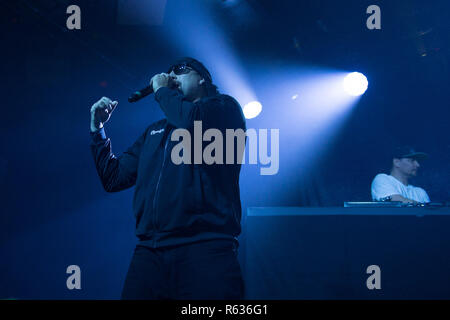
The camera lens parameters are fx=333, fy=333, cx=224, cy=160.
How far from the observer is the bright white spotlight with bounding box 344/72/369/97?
4184 millimetres

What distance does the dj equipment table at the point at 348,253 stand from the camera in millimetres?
1746

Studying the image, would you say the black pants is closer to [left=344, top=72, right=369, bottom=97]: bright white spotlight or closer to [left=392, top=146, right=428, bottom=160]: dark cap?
[left=392, top=146, right=428, bottom=160]: dark cap

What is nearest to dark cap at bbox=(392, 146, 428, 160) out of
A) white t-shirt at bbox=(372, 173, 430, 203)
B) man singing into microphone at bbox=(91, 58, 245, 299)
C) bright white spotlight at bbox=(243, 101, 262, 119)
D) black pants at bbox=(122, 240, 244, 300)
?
white t-shirt at bbox=(372, 173, 430, 203)

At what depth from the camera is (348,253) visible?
1804 mm

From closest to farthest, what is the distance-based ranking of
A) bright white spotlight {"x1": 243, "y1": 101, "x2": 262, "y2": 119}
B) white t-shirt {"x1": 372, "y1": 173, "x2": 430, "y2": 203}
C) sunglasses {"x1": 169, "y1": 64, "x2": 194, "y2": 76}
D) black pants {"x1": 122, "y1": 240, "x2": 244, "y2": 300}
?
black pants {"x1": 122, "y1": 240, "x2": 244, "y2": 300}, sunglasses {"x1": 169, "y1": 64, "x2": 194, "y2": 76}, white t-shirt {"x1": 372, "y1": 173, "x2": 430, "y2": 203}, bright white spotlight {"x1": 243, "y1": 101, "x2": 262, "y2": 119}

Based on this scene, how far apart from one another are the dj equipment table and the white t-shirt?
60.1 inches

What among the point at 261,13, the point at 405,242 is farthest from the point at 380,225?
the point at 261,13

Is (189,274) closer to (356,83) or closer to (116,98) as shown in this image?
(116,98)

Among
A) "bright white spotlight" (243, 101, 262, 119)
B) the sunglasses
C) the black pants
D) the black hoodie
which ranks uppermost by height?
"bright white spotlight" (243, 101, 262, 119)

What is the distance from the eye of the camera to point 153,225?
1439mm

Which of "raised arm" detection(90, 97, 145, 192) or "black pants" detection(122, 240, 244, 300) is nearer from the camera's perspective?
"black pants" detection(122, 240, 244, 300)

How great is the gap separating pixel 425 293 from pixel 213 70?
9.27 ft

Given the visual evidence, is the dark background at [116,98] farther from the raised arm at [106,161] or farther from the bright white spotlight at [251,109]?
the raised arm at [106,161]

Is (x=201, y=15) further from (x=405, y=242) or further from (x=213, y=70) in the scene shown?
(x=405, y=242)
